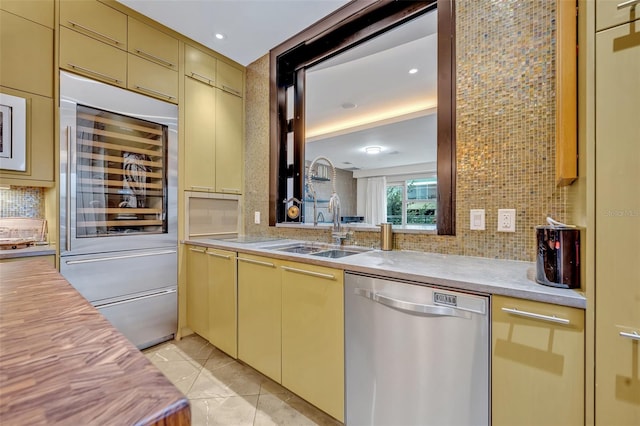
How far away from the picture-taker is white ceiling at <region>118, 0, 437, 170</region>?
215 centimetres

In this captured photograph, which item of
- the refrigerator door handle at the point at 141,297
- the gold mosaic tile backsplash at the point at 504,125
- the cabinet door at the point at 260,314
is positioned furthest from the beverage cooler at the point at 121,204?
the gold mosaic tile backsplash at the point at 504,125

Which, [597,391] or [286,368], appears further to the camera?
[286,368]

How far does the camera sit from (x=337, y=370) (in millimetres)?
1419

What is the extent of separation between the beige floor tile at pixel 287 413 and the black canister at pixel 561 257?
1290 millimetres

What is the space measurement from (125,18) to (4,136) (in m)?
1.20

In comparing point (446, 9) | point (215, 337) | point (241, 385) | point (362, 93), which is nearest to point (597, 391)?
point (241, 385)

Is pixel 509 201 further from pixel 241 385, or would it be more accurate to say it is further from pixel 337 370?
pixel 241 385

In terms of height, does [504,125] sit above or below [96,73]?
below

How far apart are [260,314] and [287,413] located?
0.57 metres

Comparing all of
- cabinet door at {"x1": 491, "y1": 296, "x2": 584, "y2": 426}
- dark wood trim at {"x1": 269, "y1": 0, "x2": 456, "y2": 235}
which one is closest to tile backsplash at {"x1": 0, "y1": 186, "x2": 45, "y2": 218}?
dark wood trim at {"x1": 269, "y1": 0, "x2": 456, "y2": 235}

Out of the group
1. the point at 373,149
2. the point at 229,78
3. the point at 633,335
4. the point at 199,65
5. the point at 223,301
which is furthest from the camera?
the point at 373,149

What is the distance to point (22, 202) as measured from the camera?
1973 millimetres

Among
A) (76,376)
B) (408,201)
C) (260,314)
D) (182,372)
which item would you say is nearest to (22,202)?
(182,372)

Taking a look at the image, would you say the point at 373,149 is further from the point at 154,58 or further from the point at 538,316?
the point at 538,316
